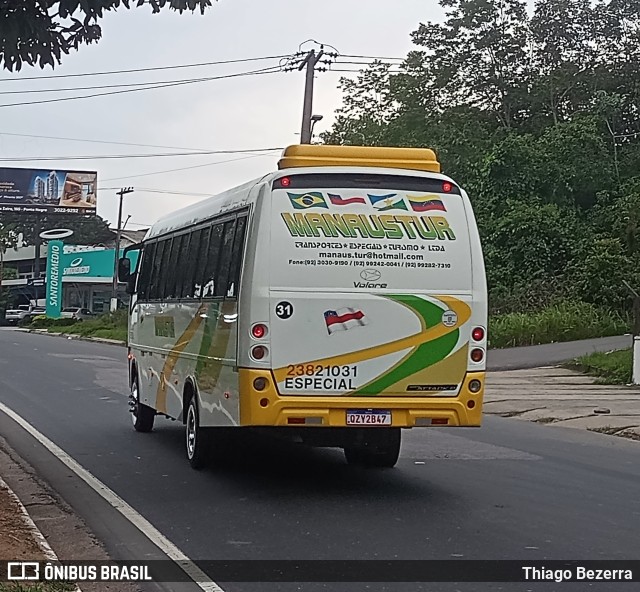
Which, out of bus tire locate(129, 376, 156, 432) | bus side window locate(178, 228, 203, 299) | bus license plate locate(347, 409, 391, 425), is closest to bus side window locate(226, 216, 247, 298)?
bus side window locate(178, 228, 203, 299)

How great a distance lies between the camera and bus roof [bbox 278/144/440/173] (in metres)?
10.6

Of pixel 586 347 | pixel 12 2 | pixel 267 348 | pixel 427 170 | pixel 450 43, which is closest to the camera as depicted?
pixel 12 2

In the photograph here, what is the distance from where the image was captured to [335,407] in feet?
32.4

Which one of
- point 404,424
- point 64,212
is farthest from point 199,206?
point 64,212

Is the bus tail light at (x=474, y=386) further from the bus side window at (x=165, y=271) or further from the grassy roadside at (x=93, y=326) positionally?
the grassy roadside at (x=93, y=326)

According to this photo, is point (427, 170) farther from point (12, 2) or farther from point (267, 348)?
point (12, 2)

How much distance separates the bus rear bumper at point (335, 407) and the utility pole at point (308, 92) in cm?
2053

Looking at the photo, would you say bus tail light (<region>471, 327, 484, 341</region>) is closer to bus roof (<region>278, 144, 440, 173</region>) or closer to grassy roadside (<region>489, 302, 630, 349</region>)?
bus roof (<region>278, 144, 440, 173</region>)

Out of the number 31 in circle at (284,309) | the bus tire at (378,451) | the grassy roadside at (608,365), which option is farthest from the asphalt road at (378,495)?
the grassy roadside at (608,365)

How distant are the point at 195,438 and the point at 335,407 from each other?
228 cm

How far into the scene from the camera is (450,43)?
4894 cm

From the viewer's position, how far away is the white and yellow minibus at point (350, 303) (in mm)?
9859

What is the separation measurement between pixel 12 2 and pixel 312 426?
4454 mm

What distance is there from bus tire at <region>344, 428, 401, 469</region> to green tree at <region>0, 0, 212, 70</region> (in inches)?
182
